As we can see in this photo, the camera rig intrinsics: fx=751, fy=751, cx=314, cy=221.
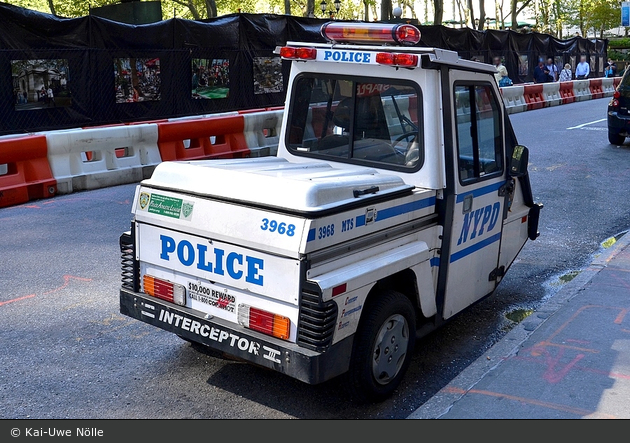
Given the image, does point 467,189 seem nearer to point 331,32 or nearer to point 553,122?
point 331,32

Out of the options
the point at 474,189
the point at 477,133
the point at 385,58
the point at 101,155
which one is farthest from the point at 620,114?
the point at 385,58

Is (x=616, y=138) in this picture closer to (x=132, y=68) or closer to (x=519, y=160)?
(x=132, y=68)

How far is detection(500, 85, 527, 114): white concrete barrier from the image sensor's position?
2446 centimetres

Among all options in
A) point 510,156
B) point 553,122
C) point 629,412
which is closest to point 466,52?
point 553,122

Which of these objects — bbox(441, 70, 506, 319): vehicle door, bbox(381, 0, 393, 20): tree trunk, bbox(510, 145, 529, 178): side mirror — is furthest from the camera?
bbox(381, 0, 393, 20): tree trunk

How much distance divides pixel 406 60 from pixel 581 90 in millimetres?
28132

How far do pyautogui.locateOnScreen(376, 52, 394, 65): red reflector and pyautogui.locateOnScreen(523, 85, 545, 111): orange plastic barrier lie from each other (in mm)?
22091

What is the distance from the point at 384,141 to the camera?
202 inches

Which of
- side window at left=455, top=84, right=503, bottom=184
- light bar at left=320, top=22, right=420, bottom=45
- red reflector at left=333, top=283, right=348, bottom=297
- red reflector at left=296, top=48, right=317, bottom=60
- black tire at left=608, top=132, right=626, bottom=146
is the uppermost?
light bar at left=320, top=22, right=420, bottom=45

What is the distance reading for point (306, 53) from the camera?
539 cm

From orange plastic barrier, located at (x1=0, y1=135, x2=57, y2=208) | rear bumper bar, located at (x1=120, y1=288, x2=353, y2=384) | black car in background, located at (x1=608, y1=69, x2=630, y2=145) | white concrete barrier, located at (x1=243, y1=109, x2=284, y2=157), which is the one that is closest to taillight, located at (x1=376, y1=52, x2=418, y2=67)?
rear bumper bar, located at (x1=120, y1=288, x2=353, y2=384)

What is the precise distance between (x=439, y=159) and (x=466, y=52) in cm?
2384

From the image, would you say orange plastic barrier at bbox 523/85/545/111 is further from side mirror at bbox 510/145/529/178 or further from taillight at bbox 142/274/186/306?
taillight at bbox 142/274/186/306

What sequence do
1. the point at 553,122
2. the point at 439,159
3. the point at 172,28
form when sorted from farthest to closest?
the point at 553,122 → the point at 172,28 → the point at 439,159
